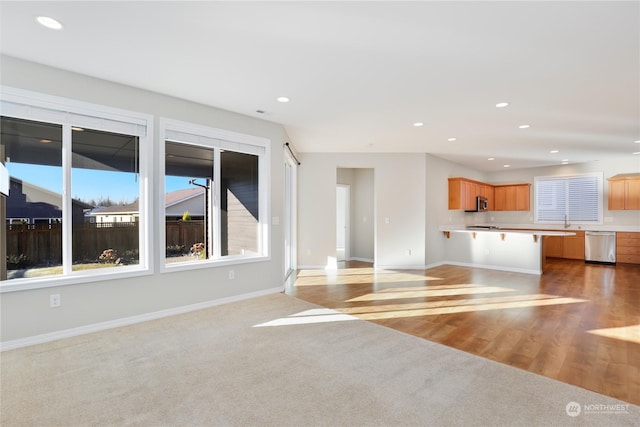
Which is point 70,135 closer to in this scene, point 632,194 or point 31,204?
point 31,204

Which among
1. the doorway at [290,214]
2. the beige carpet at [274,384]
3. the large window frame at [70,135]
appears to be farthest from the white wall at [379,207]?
the beige carpet at [274,384]

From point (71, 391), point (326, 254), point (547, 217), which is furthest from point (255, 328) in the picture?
point (547, 217)

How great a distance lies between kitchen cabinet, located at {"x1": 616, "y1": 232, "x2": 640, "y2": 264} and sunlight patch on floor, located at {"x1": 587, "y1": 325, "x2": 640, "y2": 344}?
5.70 m

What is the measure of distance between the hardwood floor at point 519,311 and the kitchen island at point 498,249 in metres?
0.40

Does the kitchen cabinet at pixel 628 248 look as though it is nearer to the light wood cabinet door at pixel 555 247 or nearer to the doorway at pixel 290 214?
the light wood cabinet door at pixel 555 247

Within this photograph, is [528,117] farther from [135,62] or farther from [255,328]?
[135,62]

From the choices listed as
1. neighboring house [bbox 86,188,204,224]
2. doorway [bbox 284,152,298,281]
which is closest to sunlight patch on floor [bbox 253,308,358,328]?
neighboring house [bbox 86,188,204,224]

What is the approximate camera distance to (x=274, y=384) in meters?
2.27

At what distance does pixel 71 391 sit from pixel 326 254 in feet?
16.9

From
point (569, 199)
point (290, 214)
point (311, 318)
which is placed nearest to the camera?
point (311, 318)

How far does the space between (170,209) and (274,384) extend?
2583 mm

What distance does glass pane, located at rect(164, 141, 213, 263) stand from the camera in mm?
3943

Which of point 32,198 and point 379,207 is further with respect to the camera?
point 379,207

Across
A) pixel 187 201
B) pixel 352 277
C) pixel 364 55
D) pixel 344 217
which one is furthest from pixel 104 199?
pixel 344 217
